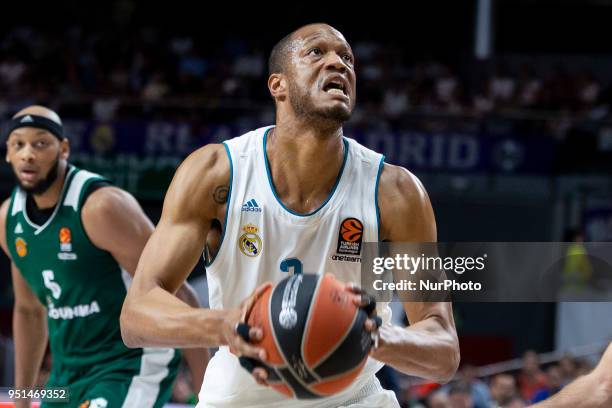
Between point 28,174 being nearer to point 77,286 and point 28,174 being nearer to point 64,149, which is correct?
point 64,149

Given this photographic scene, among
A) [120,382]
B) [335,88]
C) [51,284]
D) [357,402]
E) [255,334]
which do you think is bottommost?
[120,382]

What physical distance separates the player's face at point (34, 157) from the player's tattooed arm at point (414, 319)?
204 cm

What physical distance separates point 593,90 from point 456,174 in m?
4.04

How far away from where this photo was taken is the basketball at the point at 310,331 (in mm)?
2787

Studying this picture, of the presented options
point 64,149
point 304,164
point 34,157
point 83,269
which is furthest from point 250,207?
point 64,149

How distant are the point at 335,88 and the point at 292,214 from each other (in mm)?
494

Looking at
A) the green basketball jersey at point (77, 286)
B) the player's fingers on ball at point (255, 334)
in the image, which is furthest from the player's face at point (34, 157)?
the player's fingers on ball at point (255, 334)

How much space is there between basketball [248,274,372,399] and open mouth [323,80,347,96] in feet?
3.07

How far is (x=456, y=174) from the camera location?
43.0 ft

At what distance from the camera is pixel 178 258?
351 cm

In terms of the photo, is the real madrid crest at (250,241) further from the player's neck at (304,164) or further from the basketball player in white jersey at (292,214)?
the player's neck at (304,164)

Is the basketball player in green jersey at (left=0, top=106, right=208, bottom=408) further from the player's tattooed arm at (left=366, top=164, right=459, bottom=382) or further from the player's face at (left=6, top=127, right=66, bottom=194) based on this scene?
the player's tattooed arm at (left=366, top=164, right=459, bottom=382)

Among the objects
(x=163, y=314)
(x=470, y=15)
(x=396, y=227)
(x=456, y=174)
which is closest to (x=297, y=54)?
(x=396, y=227)

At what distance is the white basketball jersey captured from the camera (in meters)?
3.60
